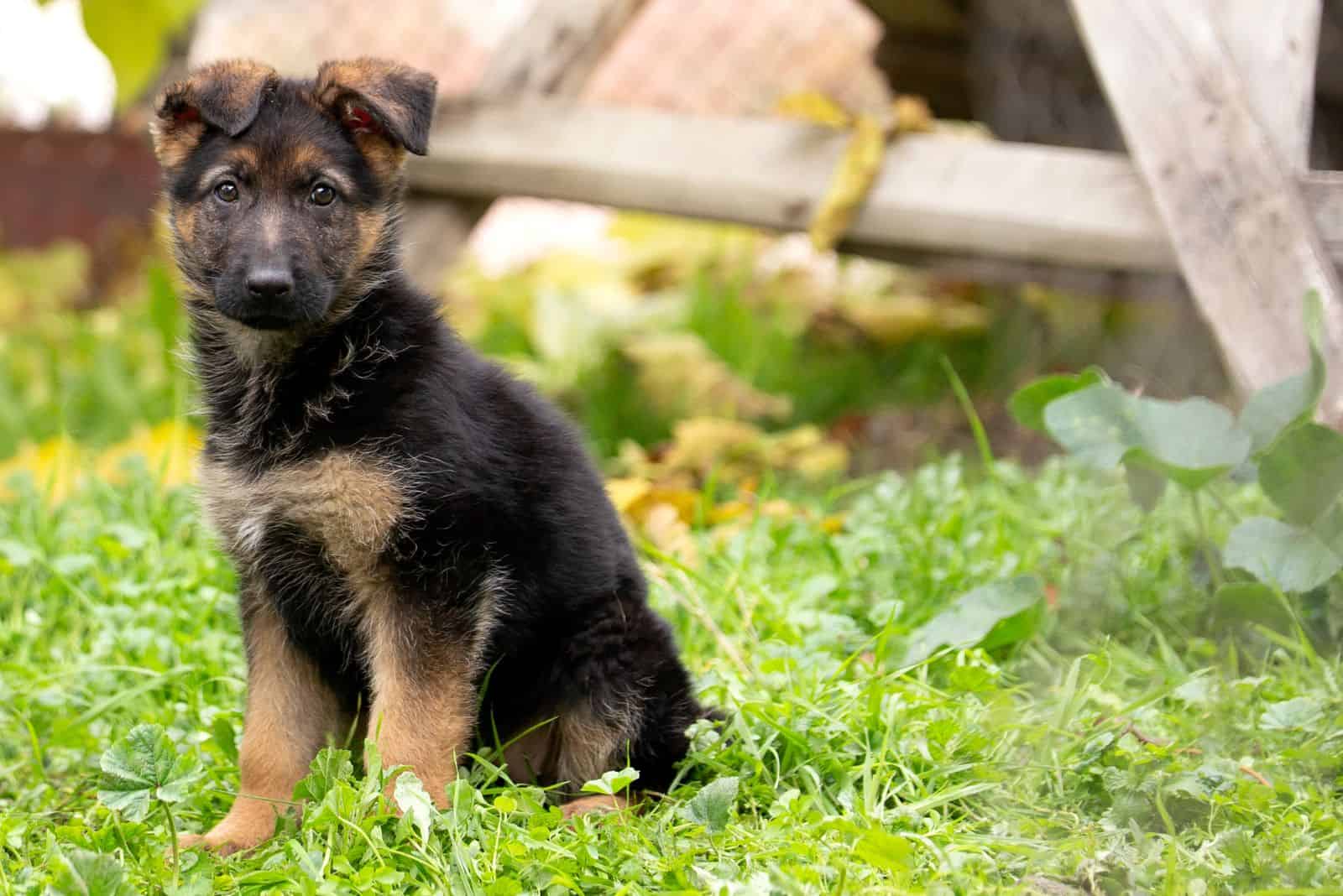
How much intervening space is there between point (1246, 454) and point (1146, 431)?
0.25 m

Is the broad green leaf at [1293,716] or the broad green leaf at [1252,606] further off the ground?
the broad green leaf at [1293,716]

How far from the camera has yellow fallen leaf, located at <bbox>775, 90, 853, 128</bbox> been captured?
579 cm

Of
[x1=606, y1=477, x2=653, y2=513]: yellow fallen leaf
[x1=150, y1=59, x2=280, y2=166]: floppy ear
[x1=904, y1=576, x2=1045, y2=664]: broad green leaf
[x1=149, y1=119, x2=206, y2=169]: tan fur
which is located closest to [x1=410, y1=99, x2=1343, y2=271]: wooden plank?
[x1=606, y1=477, x2=653, y2=513]: yellow fallen leaf

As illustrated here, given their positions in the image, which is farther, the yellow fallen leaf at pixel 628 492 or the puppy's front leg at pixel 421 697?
the yellow fallen leaf at pixel 628 492

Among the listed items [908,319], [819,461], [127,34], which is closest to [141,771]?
[127,34]

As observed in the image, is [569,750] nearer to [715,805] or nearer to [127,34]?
[715,805]

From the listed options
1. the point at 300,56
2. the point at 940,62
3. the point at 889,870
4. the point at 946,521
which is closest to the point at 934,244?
the point at 946,521

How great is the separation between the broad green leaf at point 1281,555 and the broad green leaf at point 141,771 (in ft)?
8.42

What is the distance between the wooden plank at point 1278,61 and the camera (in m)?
4.32

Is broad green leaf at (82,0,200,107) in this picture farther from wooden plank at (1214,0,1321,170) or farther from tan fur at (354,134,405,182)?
wooden plank at (1214,0,1321,170)

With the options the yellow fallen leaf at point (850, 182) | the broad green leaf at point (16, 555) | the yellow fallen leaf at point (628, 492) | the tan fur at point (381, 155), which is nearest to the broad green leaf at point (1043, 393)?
the yellow fallen leaf at point (628, 492)

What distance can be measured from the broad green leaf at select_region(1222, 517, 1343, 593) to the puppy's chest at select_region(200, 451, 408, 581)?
2117 mm

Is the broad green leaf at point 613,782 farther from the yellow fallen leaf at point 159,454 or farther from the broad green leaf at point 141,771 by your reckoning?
the yellow fallen leaf at point 159,454

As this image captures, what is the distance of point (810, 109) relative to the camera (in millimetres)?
6000
